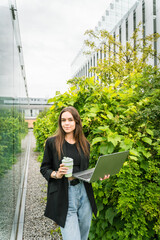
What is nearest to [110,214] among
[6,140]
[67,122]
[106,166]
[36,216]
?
[106,166]

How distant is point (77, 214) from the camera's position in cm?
199

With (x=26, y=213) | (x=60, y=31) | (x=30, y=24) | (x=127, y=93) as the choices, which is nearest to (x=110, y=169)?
(x=127, y=93)

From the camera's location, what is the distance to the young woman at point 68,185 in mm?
1821

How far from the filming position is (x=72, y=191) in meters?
1.86

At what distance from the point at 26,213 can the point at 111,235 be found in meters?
2.33

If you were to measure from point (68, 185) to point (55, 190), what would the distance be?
14cm

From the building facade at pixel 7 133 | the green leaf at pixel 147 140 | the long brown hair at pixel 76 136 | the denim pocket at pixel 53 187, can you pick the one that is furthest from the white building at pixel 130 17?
the denim pocket at pixel 53 187

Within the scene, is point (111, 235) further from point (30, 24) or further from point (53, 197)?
point (30, 24)

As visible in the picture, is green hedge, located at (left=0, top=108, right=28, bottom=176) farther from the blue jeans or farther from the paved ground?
the paved ground

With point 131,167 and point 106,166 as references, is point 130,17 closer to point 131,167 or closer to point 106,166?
point 131,167

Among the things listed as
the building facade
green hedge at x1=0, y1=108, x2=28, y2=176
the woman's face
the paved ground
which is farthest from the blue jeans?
the paved ground

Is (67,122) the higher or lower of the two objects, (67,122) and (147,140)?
the higher

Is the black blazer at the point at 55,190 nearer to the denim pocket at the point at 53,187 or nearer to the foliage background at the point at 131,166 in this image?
the denim pocket at the point at 53,187

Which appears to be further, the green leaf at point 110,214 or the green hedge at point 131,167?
the green leaf at point 110,214
